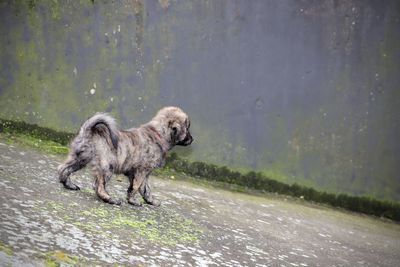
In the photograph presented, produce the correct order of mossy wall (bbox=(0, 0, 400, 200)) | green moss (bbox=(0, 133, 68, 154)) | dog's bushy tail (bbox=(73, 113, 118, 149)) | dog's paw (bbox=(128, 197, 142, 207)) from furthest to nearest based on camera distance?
mossy wall (bbox=(0, 0, 400, 200)) → green moss (bbox=(0, 133, 68, 154)) → dog's paw (bbox=(128, 197, 142, 207)) → dog's bushy tail (bbox=(73, 113, 118, 149))

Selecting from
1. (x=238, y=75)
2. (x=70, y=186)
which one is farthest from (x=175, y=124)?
(x=238, y=75)

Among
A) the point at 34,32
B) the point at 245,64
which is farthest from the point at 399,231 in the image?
the point at 34,32

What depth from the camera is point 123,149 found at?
4160mm

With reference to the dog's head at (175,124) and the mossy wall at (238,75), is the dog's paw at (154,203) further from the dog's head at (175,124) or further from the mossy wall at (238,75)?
the mossy wall at (238,75)

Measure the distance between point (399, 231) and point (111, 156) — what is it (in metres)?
3.76

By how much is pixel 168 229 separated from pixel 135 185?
0.78 meters

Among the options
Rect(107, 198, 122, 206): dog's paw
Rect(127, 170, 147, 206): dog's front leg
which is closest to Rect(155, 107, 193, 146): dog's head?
Rect(127, 170, 147, 206): dog's front leg

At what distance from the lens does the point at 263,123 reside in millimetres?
6363

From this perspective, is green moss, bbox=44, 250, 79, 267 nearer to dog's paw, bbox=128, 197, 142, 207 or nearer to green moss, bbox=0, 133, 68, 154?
dog's paw, bbox=128, 197, 142, 207

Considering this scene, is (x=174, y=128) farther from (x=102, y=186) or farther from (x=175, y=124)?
(x=102, y=186)

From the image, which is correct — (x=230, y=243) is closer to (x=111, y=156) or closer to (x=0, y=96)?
(x=111, y=156)

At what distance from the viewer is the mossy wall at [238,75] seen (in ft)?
20.2

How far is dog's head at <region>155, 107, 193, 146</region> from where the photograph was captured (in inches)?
181

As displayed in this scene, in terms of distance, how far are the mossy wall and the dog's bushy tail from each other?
2.22m
